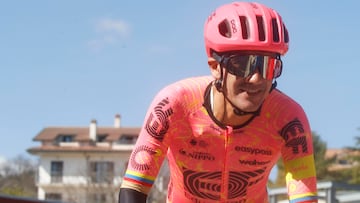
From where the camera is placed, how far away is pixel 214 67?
202 inches

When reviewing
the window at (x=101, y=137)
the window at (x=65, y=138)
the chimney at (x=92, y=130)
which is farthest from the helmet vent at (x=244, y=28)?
the window at (x=65, y=138)

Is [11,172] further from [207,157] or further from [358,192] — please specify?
[207,157]

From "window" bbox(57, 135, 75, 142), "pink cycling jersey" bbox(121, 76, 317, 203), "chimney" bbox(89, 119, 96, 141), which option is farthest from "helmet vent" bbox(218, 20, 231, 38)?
"window" bbox(57, 135, 75, 142)

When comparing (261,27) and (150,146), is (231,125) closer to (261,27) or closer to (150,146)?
(150,146)

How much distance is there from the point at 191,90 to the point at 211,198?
74 cm

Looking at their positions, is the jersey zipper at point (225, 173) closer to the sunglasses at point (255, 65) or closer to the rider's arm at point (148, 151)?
the rider's arm at point (148, 151)

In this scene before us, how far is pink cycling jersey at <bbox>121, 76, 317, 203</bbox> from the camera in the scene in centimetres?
512

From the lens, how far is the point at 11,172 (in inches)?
3499

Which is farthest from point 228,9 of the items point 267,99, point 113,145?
point 113,145

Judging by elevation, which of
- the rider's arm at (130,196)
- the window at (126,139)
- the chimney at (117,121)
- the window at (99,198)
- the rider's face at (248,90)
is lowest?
the rider's arm at (130,196)

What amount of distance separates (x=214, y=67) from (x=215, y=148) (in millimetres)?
531

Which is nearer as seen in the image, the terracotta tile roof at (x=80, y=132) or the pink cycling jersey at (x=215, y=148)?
the pink cycling jersey at (x=215, y=148)

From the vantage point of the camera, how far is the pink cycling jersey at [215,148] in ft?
16.8

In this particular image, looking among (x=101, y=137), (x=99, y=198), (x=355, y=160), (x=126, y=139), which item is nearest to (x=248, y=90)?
(x=99, y=198)
